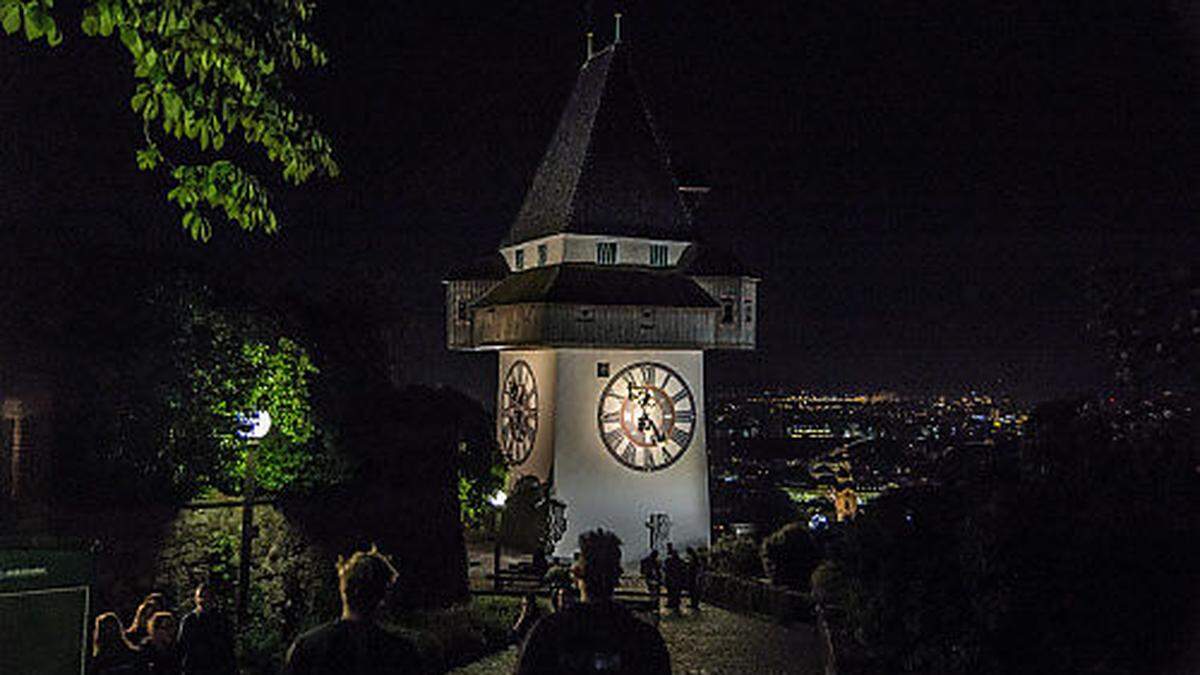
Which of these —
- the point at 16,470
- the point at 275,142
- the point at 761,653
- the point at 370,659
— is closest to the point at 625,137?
the point at 761,653

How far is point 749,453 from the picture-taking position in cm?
16262

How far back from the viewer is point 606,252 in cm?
4897

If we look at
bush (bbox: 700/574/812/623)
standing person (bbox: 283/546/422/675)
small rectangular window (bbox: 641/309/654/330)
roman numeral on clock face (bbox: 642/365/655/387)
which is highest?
small rectangular window (bbox: 641/309/654/330)

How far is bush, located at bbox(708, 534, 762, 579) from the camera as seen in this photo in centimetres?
3669

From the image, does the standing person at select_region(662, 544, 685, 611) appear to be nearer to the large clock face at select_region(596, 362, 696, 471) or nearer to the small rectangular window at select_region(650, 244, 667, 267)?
the large clock face at select_region(596, 362, 696, 471)

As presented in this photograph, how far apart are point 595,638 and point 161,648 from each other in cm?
544

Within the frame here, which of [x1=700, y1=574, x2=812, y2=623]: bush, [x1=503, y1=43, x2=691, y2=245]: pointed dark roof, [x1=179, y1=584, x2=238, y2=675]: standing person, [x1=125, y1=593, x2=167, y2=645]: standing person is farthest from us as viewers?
[x1=503, y1=43, x2=691, y2=245]: pointed dark roof

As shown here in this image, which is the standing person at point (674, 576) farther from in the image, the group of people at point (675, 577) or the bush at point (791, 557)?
the bush at point (791, 557)

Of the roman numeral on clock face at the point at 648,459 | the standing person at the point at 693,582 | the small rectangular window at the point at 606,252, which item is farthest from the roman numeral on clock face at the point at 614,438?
the standing person at the point at 693,582

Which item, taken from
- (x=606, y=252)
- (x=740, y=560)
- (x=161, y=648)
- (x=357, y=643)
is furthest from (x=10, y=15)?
(x=606, y=252)

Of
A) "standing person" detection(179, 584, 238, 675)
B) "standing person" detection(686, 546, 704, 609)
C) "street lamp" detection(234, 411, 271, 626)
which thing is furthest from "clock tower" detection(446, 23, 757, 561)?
"standing person" detection(179, 584, 238, 675)

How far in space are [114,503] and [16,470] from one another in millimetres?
3164

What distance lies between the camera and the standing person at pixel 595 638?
22.5 feet

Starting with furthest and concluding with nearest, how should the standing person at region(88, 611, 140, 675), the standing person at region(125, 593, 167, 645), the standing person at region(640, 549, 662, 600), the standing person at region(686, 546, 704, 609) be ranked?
1. the standing person at region(640, 549, 662, 600)
2. the standing person at region(686, 546, 704, 609)
3. the standing person at region(125, 593, 167, 645)
4. the standing person at region(88, 611, 140, 675)
